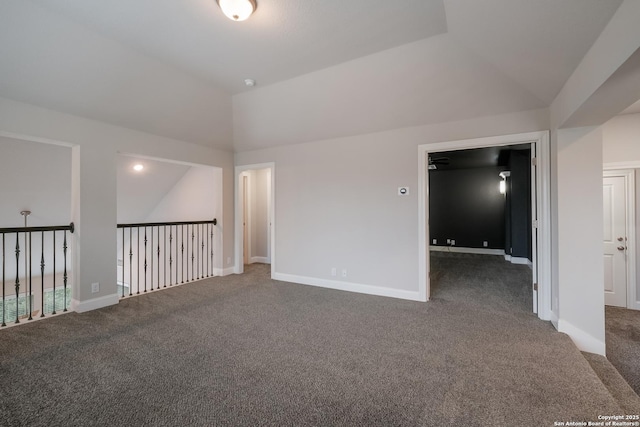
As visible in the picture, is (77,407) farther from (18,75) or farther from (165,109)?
(165,109)

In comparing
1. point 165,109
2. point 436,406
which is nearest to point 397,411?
point 436,406

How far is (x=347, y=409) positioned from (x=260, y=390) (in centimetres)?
60

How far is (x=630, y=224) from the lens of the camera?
11.1 ft

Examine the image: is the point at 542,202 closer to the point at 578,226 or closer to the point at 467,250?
the point at 578,226

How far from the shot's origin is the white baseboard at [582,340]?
2.44m

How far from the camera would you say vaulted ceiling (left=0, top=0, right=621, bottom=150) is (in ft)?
6.79

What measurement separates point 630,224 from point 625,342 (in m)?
1.70

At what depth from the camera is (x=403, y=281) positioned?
3652 millimetres

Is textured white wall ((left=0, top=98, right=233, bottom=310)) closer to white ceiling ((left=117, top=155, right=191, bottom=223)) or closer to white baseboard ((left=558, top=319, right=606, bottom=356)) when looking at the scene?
white ceiling ((left=117, top=155, right=191, bottom=223))

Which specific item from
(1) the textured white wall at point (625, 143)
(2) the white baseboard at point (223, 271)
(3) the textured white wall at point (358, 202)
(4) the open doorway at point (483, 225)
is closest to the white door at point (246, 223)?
(2) the white baseboard at point (223, 271)

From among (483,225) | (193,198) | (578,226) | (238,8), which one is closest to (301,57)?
(238,8)

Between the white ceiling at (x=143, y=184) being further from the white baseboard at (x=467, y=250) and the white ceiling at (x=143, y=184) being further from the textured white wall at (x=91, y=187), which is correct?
the white baseboard at (x=467, y=250)

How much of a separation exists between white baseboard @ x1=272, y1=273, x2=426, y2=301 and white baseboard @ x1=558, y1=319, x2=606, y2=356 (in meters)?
1.40

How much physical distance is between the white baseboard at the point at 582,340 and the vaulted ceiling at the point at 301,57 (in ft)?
7.78
